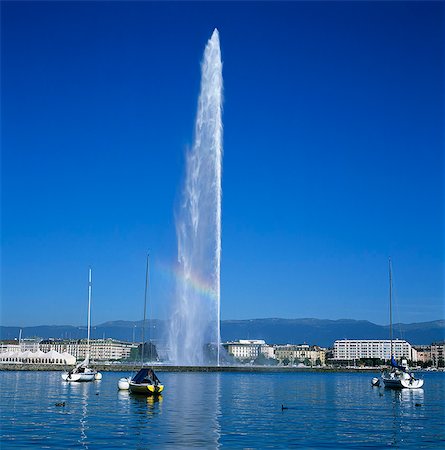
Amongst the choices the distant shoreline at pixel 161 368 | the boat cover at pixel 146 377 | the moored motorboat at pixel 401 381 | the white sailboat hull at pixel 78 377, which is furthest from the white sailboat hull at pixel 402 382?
the distant shoreline at pixel 161 368

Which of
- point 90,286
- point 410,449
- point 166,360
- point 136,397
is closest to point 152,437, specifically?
point 410,449

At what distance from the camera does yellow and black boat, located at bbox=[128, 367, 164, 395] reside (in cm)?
4203

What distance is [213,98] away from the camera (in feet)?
220

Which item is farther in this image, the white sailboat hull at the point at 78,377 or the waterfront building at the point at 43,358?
the waterfront building at the point at 43,358

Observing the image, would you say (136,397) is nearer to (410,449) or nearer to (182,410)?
(182,410)

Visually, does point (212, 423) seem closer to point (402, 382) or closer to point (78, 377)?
point (402, 382)

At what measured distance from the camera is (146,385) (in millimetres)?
42062

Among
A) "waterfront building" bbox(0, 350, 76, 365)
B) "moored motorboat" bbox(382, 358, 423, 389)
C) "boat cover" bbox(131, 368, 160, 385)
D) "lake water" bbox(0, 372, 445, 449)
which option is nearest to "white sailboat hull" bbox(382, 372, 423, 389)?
"moored motorboat" bbox(382, 358, 423, 389)

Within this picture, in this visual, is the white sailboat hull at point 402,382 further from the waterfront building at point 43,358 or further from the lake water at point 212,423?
the waterfront building at point 43,358

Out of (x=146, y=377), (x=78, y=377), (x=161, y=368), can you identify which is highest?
(x=146, y=377)

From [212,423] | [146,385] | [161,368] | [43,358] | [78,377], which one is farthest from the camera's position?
[43,358]

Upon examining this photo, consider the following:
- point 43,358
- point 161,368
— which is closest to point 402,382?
point 161,368

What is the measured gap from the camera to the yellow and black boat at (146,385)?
138 ft

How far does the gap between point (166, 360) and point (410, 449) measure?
72365 millimetres
